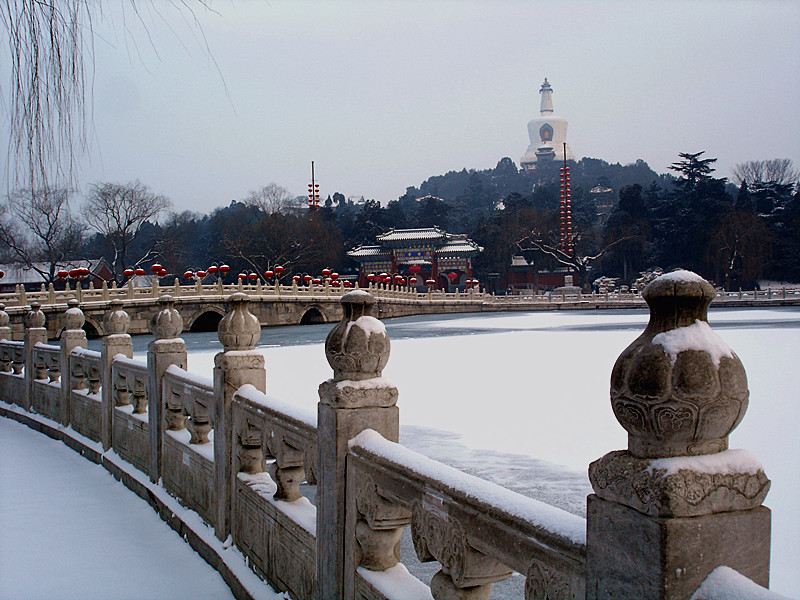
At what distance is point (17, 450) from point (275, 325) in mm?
25224

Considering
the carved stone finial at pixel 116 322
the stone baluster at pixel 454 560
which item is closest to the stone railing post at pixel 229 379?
the stone baluster at pixel 454 560

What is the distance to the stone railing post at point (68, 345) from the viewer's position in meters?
7.54

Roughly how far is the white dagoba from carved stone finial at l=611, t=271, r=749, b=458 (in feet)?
413

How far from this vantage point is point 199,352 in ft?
58.7

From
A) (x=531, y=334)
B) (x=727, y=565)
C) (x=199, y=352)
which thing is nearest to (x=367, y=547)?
(x=727, y=565)

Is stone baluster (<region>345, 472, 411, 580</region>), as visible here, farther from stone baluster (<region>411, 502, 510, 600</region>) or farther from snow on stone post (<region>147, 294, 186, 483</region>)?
snow on stone post (<region>147, 294, 186, 483</region>)

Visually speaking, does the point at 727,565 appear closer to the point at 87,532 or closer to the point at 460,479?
the point at 460,479

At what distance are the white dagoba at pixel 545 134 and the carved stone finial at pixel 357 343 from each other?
125 metres

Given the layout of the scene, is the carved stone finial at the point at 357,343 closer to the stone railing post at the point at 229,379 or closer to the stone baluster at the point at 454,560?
the stone baluster at the point at 454,560

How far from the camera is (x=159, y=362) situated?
511 centimetres

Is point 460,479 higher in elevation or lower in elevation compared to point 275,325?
higher

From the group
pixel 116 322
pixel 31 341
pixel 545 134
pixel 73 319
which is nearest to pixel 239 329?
pixel 116 322

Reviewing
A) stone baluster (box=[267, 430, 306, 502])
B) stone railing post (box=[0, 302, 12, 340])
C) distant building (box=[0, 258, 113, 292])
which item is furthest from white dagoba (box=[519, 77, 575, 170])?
stone baluster (box=[267, 430, 306, 502])

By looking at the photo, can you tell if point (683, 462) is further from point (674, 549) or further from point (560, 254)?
point (560, 254)
